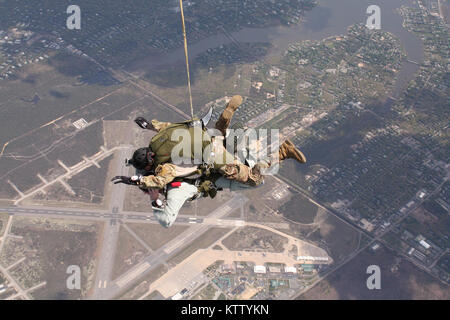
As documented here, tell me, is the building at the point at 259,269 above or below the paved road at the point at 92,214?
below

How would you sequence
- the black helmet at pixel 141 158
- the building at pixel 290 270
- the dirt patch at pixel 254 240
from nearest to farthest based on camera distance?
the black helmet at pixel 141 158 → the building at pixel 290 270 → the dirt patch at pixel 254 240

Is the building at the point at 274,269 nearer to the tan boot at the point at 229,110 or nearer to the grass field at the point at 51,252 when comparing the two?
the grass field at the point at 51,252

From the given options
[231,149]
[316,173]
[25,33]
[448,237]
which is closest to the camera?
[231,149]

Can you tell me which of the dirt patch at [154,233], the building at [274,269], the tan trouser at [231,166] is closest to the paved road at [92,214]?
the dirt patch at [154,233]

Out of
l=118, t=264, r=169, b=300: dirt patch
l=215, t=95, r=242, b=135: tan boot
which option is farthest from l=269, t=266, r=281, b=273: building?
l=215, t=95, r=242, b=135: tan boot

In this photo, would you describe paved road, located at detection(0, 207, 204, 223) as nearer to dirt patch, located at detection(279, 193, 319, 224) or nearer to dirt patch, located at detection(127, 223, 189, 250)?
dirt patch, located at detection(127, 223, 189, 250)

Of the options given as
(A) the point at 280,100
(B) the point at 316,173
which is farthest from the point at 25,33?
(B) the point at 316,173

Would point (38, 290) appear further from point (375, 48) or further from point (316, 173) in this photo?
point (375, 48)

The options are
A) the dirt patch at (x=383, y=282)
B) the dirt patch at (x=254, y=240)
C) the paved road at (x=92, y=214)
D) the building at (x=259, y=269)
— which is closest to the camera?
the building at (x=259, y=269)
